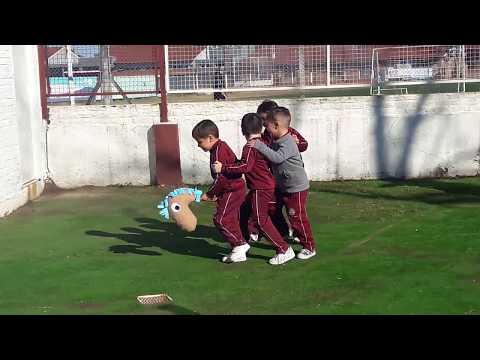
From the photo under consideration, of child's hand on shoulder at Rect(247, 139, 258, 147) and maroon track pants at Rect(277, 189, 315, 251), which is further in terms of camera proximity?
maroon track pants at Rect(277, 189, 315, 251)

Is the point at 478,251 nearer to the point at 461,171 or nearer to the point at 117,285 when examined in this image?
the point at 117,285

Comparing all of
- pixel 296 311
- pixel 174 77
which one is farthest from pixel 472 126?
pixel 296 311

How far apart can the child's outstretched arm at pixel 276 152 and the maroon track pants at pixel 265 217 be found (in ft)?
1.22

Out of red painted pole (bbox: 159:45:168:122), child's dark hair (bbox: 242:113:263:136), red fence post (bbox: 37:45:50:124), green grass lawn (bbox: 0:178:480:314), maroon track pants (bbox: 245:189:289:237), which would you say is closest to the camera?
green grass lawn (bbox: 0:178:480:314)

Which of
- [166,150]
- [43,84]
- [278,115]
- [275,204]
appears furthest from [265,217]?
[43,84]

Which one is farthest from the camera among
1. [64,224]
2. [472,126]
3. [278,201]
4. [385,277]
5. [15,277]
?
[472,126]

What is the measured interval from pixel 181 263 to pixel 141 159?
481 cm

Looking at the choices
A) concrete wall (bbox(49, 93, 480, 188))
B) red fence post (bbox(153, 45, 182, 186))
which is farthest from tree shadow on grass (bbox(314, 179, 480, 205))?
red fence post (bbox(153, 45, 182, 186))

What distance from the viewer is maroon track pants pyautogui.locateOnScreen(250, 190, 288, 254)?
700cm

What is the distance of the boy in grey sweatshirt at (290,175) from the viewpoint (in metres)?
7.02

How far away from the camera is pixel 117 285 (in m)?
6.43

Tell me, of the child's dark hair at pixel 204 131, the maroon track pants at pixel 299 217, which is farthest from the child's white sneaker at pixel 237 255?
the child's dark hair at pixel 204 131

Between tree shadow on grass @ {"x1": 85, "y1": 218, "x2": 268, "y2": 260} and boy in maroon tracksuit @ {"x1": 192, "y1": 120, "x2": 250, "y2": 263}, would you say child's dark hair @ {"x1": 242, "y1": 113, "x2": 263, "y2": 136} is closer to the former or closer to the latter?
boy in maroon tracksuit @ {"x1": 192, "y1": 120, "x2": 250, "y2": 263}

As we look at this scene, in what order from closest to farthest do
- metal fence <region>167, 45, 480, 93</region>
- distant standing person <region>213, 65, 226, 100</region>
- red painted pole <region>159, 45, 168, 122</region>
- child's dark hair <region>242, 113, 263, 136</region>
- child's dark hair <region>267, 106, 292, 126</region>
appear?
child's dark hair <region>267, 106, 292, 126</region> → child's dark hair <region>242, 113, 263, 136</region> → red painted pole <region>159, 45, 168, 122</region> → metal fence <region>167, 45, 480, 93</region> → distant standing person <region>213, 65, 226, 100</region>
